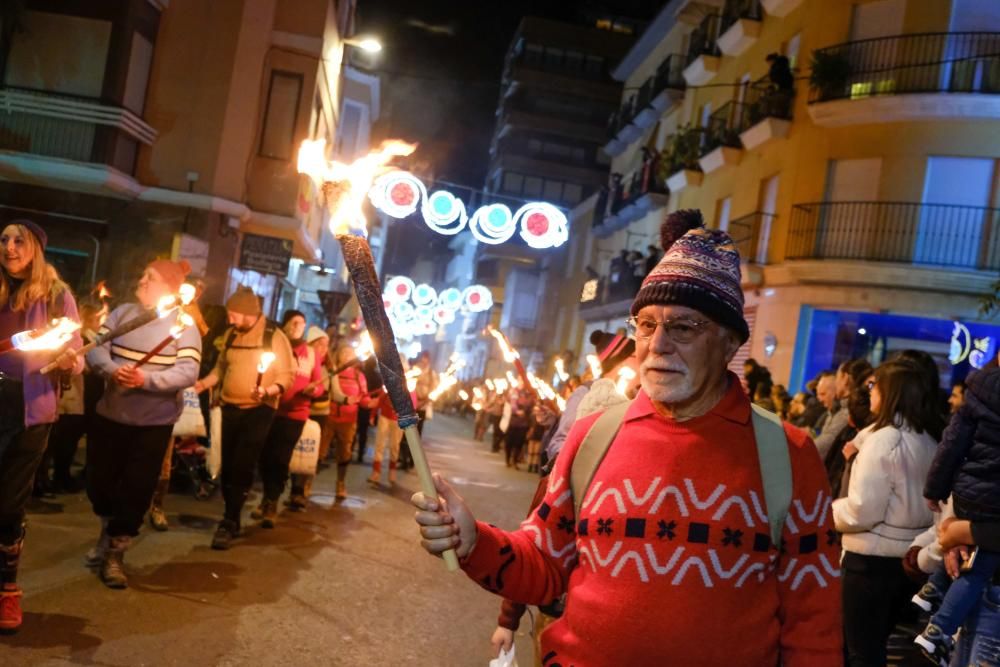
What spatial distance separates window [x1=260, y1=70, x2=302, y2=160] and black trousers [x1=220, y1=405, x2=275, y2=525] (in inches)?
511

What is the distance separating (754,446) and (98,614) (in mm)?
4743

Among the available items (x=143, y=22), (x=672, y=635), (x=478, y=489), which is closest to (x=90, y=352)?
(x=672, y=635)

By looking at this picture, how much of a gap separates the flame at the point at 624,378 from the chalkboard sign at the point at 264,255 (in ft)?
50.1

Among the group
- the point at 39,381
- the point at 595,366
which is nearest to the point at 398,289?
the point at 595,366

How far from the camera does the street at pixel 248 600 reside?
215 inches

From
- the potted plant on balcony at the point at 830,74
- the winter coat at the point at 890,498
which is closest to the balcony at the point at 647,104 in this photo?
the potted plant on balcony at the point at 830,74

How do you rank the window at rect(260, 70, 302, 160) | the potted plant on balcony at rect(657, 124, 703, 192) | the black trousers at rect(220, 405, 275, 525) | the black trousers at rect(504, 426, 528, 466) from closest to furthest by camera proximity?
the black trousers at rect(220, 405, 275, 525) < the window at rect(260, 70, 302, 160) < the black trousers at rect(504, 426, 528, 466) < the potted plant on balcony at rect(657, 124, 703, 192)

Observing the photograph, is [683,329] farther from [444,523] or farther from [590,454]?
[444,523]

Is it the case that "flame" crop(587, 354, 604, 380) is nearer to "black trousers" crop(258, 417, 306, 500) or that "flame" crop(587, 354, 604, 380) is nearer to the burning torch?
the burning torch

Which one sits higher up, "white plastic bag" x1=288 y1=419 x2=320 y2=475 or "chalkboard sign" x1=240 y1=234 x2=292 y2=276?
"chalkboard sign" x1=240 y1=234 x2=292 y2=276

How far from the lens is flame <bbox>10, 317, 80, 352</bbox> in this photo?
4.87 m

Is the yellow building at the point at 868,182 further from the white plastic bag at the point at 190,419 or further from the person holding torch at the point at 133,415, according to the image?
the person holding torch at the point at 133,415

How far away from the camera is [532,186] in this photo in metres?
61.4

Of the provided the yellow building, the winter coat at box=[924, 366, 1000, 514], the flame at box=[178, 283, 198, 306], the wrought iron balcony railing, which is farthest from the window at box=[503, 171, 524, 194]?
the winter coat at box=[924, 366, 1000, 514]
